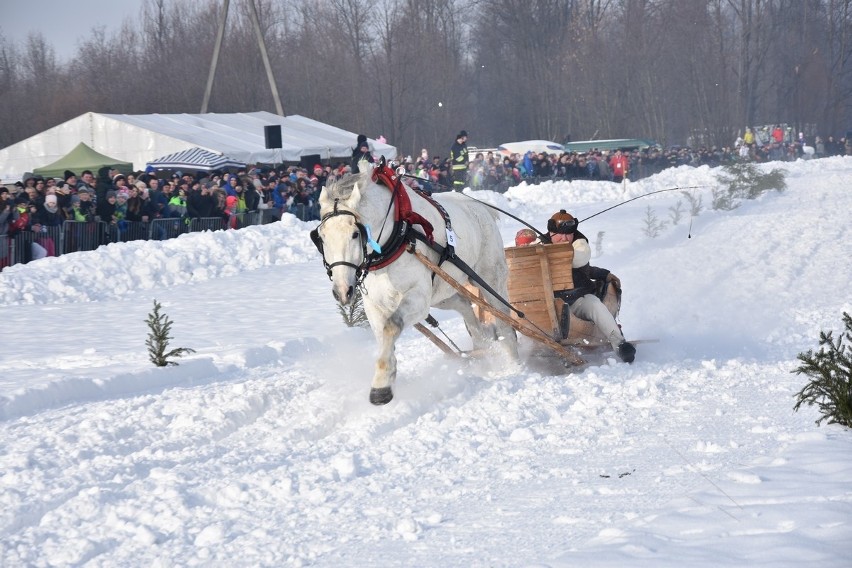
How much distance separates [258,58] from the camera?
4619cm

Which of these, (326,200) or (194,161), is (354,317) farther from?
(194,161)

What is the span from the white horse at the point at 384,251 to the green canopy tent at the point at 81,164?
17749 millimetres

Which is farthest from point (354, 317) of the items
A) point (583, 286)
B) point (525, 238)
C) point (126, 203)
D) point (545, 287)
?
point (126, 203)

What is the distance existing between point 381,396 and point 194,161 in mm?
17975

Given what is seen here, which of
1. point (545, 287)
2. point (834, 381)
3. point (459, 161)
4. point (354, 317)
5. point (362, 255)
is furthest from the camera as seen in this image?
point (459, 161)

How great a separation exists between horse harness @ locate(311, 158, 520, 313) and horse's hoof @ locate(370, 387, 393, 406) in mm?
756

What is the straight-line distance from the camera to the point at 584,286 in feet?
32.0

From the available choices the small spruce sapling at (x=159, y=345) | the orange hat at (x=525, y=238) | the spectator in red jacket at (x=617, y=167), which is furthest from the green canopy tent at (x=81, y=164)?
the orange hat at (x=525, y=238)

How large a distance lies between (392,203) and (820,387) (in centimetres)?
316

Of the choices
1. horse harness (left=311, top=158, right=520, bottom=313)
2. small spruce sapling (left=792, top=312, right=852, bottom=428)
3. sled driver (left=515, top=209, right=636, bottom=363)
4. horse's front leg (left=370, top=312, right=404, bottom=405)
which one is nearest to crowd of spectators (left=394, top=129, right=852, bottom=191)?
sled driver (left=515, top=209, right=636, bottom=363)

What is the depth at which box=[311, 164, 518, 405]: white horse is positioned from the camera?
7.26 metres

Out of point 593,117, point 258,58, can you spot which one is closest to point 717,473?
point 258,58

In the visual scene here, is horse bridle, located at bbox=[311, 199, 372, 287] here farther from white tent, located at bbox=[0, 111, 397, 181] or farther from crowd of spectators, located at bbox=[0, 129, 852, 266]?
white tent, located at bbox=[0, 111, 397, 181]

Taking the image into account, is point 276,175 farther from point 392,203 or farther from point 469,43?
point 469,43
